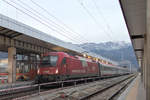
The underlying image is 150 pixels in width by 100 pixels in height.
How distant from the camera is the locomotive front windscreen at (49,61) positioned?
15.6 metres

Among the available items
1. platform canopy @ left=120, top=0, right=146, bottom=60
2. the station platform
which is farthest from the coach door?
platform canopy @ left=120, top=0, right=146, bottom=60

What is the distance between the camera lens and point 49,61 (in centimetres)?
1579

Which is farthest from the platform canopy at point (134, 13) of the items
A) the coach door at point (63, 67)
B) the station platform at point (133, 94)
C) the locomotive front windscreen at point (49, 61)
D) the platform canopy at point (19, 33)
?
the platform canopy at point (19, 33)

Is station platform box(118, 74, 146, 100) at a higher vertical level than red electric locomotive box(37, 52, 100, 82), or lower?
lower

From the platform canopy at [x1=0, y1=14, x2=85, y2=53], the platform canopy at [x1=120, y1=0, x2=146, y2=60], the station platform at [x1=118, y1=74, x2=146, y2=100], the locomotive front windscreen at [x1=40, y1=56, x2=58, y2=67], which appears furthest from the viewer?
the platform canopy at [x1=0, y1=14, x2=85, y2=53]

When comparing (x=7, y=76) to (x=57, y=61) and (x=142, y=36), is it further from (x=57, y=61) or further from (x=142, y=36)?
(x=142, y=36)

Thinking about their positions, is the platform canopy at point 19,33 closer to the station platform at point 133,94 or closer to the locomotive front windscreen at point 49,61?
the locomotive front windscreen at point 49,61

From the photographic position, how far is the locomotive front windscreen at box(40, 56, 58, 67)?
51.0 ft

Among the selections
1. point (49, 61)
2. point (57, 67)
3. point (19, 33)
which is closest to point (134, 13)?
point (57, 67)

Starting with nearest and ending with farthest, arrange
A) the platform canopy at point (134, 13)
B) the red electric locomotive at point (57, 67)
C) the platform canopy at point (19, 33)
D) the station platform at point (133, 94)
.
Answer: the platform canopy at point (134, 13)
the station platform at point (133, 94)
the red electric locomotive at point (57, 67)
the platform canopy at point (19, 33)

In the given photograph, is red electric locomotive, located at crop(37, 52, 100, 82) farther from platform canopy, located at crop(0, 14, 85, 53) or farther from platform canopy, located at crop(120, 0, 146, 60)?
platform canopy, located at crop(120, 0, 146, 60)

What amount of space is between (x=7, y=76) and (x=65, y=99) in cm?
1752

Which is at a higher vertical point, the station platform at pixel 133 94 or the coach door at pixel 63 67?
the coach door at pixel 63 67

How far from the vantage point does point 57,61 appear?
51.0ft
